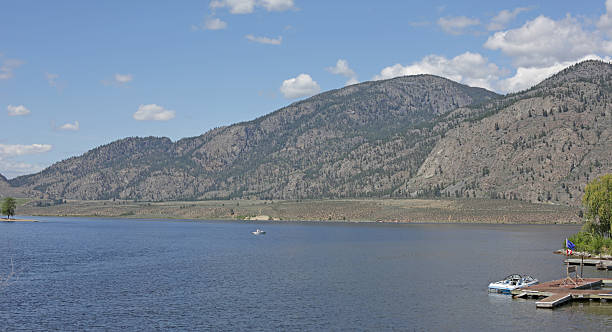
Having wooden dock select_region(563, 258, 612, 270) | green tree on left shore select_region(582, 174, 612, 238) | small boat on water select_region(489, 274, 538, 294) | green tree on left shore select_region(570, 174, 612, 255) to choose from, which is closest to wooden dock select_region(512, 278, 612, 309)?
small boat on water select_region(489, 274, 538, 294)

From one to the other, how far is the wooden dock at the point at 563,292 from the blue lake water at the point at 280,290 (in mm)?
1306

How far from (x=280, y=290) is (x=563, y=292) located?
36053 millimetres

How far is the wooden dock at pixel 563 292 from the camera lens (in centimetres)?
7194

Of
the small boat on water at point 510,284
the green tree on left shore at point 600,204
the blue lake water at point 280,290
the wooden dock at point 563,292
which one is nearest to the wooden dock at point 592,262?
the blue lake water at point 280,290

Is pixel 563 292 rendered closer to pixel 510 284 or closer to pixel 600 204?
pixel 510 284

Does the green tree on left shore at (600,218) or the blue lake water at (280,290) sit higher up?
the green tree on left shore at (600,218)

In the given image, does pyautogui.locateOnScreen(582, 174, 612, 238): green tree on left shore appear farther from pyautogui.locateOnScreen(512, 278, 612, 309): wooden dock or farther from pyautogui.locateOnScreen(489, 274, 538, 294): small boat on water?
pyautogui.locateOnScreen(489, 274, 538, 294): small boat on water

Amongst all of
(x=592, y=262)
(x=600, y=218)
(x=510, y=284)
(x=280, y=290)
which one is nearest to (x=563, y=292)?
(x=510, y=284)

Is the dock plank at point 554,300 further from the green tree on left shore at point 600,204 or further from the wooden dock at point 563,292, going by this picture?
the green tree on left shore at point 600,204

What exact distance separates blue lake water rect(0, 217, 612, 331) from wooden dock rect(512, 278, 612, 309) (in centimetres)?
131

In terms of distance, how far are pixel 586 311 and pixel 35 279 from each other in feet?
250

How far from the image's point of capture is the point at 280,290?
84562mm

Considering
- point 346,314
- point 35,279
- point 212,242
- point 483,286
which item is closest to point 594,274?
point 483,286

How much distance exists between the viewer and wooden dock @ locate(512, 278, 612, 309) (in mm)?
71938
